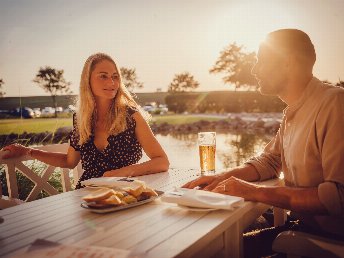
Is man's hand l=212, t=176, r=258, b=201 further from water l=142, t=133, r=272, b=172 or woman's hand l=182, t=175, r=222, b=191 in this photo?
water l=142, t=133, r=272, b=172

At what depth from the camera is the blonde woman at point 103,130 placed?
8.87 feet

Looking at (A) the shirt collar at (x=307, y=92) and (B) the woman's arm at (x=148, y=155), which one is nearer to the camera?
(A) the shirt collar at (x=307, y=92)

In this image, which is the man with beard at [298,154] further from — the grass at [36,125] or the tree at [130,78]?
the tree at [130,78]

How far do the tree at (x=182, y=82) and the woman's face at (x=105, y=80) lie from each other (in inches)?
1158

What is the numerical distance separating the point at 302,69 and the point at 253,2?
18.2ft

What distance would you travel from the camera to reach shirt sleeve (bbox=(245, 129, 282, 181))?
6.21 ft

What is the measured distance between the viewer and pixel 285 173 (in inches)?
72.4

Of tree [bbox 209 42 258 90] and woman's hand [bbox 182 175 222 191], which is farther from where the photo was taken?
tree [bbox 209 42 258 90]

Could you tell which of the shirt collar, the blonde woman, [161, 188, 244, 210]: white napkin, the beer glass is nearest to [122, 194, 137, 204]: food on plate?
[161, 188, 244, 210]: white napkin

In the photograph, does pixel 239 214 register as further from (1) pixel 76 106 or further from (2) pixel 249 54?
(2) pixel 249 54

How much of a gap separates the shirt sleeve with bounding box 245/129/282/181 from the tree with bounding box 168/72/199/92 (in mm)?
30305

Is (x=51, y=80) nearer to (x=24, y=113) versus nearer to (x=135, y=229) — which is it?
(x=24, y=113)

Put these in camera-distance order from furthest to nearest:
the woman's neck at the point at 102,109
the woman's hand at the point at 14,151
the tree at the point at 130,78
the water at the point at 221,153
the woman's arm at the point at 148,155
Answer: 1. the tree at the point at 130,78
2. the water at the point at 221,153
3. the woman's neck at the point at 102,109
4. the woman's hand at the point at 14,151
5. the woman's arm at the point at 148,155


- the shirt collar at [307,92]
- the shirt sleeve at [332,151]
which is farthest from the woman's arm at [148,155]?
the shirt sleeve at [332,151]
